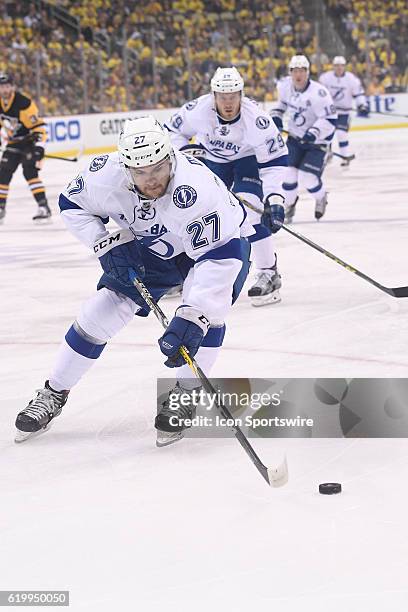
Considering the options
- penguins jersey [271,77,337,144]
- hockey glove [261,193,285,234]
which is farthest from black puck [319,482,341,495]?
penguins jersey [271,77,337,144]

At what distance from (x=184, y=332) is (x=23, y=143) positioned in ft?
20.4

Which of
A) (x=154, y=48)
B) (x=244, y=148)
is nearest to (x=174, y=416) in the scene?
(x=244, y=148)

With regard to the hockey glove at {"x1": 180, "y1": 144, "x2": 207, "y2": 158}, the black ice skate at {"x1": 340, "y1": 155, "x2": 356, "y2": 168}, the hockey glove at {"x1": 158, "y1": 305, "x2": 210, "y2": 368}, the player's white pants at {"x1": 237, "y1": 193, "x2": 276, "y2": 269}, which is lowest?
the black ice skate at {"x1": 340, "y1": 155, "x2": 356, "y2": 168}

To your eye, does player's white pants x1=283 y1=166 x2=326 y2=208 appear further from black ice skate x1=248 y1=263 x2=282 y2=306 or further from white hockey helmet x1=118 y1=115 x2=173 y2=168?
white hockey helmet x1=118 y1=115 x2=173 y2=168

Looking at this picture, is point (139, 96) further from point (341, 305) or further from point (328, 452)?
point (328, 452)

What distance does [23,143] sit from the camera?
8836 mm

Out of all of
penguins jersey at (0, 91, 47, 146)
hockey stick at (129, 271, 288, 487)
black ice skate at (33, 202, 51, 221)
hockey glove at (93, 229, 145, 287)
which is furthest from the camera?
black ice skate at (33, 202, 51, 221)

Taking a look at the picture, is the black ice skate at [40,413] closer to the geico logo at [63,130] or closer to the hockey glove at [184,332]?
the hockey glove at [184,332]

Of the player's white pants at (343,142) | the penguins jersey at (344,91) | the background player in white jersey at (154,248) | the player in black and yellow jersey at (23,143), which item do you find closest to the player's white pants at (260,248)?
the background player in white jersey at (154,248)

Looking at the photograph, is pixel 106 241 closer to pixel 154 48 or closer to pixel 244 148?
pixel 244 148

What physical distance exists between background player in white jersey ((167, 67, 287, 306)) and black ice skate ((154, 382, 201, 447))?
2.02 metres

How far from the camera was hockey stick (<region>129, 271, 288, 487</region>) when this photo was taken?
8.79ft

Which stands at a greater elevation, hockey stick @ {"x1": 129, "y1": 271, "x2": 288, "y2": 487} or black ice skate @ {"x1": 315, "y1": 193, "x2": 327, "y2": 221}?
hockey stick @ {"x1": 129, "y1": 271, "x2": 288, "y2": 487}

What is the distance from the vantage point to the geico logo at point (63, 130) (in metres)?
13.9
